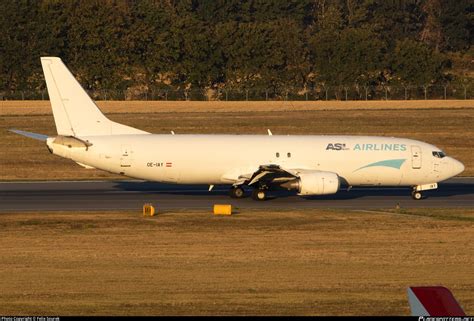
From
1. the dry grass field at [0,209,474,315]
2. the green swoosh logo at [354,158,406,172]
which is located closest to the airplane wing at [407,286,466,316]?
the dry grass field at [0,209,474,315]

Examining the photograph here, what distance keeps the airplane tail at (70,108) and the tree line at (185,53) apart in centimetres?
6136

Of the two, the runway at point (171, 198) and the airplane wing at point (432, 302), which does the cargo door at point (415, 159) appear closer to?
the runway at point (171, 198)

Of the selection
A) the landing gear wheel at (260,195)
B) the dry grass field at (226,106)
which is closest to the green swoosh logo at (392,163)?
the landing gear wheel at (260,195)

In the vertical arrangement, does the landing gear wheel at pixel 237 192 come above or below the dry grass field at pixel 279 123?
below

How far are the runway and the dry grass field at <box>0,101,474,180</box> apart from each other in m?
12.7

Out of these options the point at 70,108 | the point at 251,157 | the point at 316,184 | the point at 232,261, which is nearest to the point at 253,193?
the point at 251,157

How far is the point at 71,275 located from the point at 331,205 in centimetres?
1983

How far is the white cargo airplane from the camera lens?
45.4 meters

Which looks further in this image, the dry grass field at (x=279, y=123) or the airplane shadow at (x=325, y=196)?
the dry grass field at (x=279, y=123)

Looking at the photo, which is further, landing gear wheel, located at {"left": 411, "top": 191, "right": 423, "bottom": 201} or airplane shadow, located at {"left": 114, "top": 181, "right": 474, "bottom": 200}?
airplane shadow, located at {"left": 114, "top": 181, "right": 474, "bottom": 200}

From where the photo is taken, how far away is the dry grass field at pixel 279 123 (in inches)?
2840

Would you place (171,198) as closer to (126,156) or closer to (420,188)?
(126,156)

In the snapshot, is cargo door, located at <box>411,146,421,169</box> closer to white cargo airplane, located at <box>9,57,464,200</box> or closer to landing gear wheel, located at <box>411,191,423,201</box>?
white cargo airplane, located at <box>9,57,464,200</box>

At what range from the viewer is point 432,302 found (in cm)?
1126
